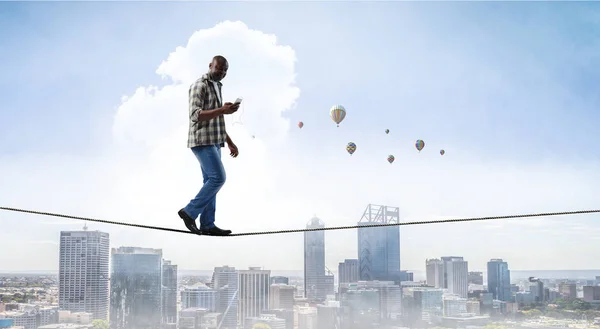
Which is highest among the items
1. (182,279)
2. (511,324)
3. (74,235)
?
(74,235)

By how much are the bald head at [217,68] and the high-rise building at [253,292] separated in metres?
29.9

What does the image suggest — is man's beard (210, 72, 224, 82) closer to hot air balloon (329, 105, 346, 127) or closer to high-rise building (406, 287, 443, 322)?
hot air balloon (329, 105, 346, 127)

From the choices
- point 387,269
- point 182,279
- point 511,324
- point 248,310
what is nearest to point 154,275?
point 182,279

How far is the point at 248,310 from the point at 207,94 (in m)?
30.1

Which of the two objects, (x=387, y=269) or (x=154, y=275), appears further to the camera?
(x=387, y=269)

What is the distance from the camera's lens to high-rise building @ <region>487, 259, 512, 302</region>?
109ft

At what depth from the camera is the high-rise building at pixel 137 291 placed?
96.9 ft

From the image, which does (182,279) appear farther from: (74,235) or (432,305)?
(432,305)

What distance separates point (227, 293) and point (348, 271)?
7473mm

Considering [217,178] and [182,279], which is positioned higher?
[217,178]

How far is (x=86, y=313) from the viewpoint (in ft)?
101

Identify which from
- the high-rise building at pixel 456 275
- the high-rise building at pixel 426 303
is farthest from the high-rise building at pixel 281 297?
the high-rise building at pixel 456 275

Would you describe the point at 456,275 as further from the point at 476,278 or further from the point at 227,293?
the point at 227,293

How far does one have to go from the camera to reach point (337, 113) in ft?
61.0
